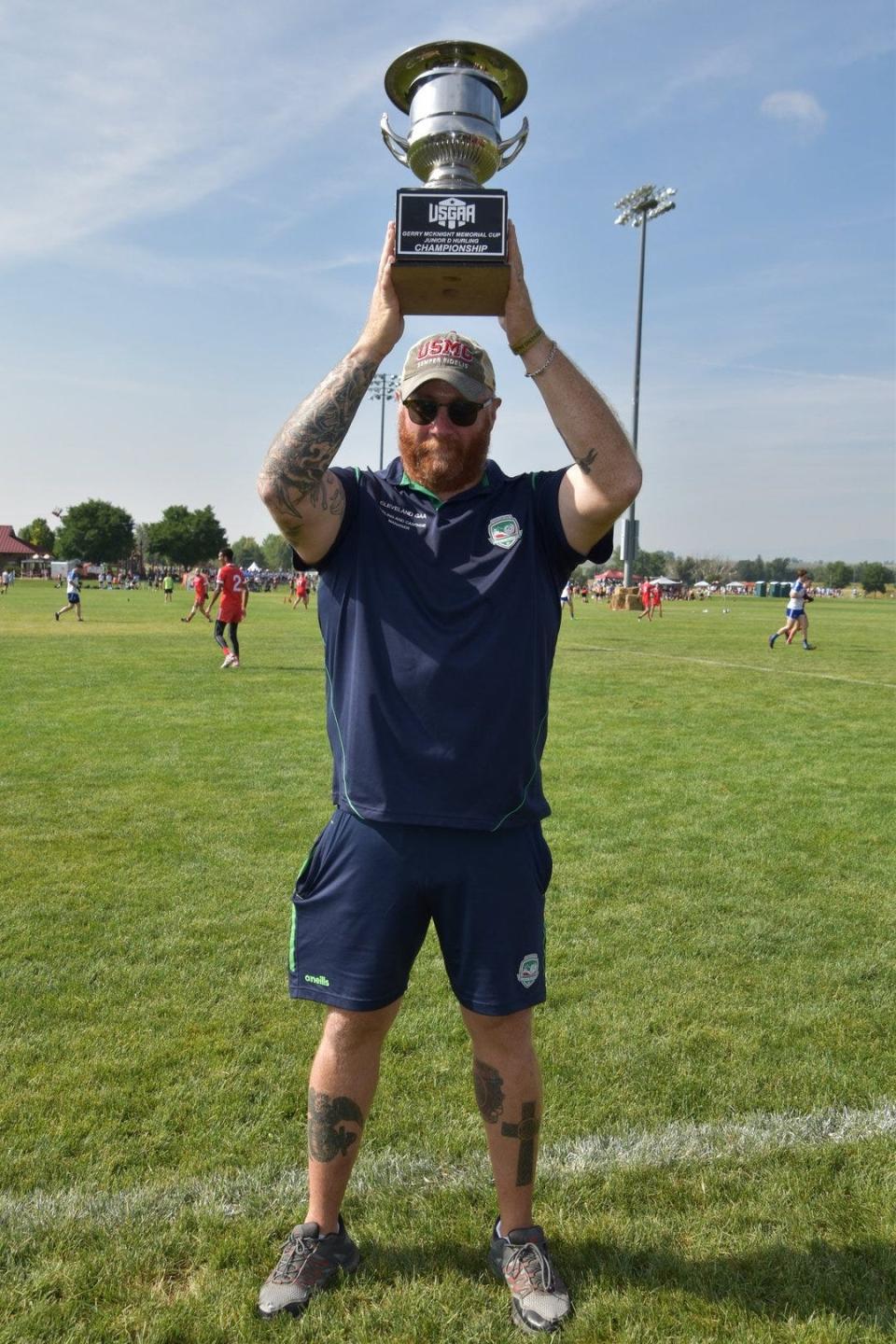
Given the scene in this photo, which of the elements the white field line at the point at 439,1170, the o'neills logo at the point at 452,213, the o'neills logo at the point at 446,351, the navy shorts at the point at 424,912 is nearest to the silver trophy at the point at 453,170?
the o'neills logo at the point at 452,213

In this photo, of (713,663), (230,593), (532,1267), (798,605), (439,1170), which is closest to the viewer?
(532,1267)

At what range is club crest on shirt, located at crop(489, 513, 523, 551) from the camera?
2.56m

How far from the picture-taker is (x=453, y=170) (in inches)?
100

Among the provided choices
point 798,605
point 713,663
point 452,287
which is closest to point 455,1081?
point 452,287

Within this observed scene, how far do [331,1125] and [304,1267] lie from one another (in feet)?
1.13

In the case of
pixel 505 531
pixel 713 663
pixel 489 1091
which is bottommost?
pixel 713 663

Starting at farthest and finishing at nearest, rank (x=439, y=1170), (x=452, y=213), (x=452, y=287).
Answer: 1. (x=439, y=1170)
2. (x=452, y=287)
3. (x=452, y=213)

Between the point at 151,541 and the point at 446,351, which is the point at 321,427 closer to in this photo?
the point at 446,351

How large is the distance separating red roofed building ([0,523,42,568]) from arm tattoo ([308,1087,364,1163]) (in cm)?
11680

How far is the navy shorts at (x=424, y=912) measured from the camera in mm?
2535

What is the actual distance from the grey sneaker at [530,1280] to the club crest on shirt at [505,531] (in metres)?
1.84

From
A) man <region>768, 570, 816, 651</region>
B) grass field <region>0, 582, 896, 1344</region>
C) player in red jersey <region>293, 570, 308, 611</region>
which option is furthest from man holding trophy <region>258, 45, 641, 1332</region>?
player in red jersey <region>293, 570, 308, 611</region>

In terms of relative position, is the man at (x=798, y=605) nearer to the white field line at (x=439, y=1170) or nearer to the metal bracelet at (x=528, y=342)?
the white field line at (x=439, y=1170)

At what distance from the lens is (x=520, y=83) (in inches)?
109
